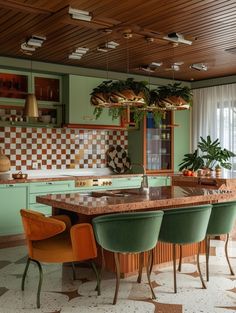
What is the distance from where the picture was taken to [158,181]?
7219 mm

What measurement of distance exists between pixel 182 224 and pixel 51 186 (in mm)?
2736

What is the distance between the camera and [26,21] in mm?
4336

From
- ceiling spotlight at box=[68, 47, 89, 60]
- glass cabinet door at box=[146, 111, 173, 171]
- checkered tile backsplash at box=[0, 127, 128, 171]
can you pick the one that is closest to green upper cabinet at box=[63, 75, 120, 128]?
checkered tile backsplash at box=[0, 127, 128, 171]

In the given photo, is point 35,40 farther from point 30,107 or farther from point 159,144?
point 159,144

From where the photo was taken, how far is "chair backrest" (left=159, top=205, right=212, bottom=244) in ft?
12.1

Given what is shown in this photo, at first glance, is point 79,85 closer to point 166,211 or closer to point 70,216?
point 70,216

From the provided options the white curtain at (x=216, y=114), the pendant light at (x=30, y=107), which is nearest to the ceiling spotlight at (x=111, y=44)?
the pendant light at (x=30, y=107)

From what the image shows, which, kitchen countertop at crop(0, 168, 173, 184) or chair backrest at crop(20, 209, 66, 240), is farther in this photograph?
kitchen countertop at crop(0, 168, 173, 184)

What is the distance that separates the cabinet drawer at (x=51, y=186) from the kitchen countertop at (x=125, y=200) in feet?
5.67

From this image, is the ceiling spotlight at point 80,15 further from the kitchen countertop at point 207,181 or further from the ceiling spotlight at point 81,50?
the kitchen countertop at point 207,181

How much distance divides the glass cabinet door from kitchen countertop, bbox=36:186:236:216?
2848 mm

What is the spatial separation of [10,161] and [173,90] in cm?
288

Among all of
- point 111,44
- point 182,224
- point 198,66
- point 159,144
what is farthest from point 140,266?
point 159,144

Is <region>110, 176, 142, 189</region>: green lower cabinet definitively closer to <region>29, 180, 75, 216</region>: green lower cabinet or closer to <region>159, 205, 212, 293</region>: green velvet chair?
<region>29, 180, 75, 216</region>: green lower cabinet
